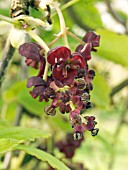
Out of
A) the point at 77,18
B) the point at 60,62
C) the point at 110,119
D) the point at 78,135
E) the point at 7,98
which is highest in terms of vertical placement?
the point at 110,119

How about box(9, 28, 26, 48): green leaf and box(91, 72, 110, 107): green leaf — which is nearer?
box(9, 28, 26, 48): green leaf

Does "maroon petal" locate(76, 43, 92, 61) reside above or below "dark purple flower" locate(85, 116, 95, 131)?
above

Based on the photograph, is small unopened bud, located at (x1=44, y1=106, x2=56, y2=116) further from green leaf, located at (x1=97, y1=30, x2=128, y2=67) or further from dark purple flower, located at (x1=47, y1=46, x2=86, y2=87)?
green leaf, located at (x1=97, y1=30, x2=128, y2=67)

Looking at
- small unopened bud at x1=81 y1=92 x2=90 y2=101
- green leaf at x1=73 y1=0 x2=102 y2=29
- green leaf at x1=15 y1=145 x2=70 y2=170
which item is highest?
green leaf at x1=73 y1=0 x2=102 y2=29

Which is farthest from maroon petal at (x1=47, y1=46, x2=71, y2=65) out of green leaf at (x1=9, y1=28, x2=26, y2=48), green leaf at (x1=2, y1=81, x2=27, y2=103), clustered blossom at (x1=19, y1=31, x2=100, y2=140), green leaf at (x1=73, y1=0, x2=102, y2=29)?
green leaf at (x1=73, y1=0, x2=102, y2=29)

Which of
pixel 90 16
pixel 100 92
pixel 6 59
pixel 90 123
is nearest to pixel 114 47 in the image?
pixel 100 92

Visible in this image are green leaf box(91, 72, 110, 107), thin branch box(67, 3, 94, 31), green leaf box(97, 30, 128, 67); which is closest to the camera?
green leaf box(97, 30, 128, 67)

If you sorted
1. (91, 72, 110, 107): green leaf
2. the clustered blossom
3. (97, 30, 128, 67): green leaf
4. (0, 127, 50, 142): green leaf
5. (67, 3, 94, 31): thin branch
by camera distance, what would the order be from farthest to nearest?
(67, 3, 94, 31): thin branch → (91, 72, 110, 107): green leaf → (97, 30, 128, 67): green leaf → (0, 127, 50, 142): green leaf → the clustered blossom

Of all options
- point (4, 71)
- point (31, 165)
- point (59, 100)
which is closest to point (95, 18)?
point (31, 165)

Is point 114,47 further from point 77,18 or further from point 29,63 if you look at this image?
point 29,63
